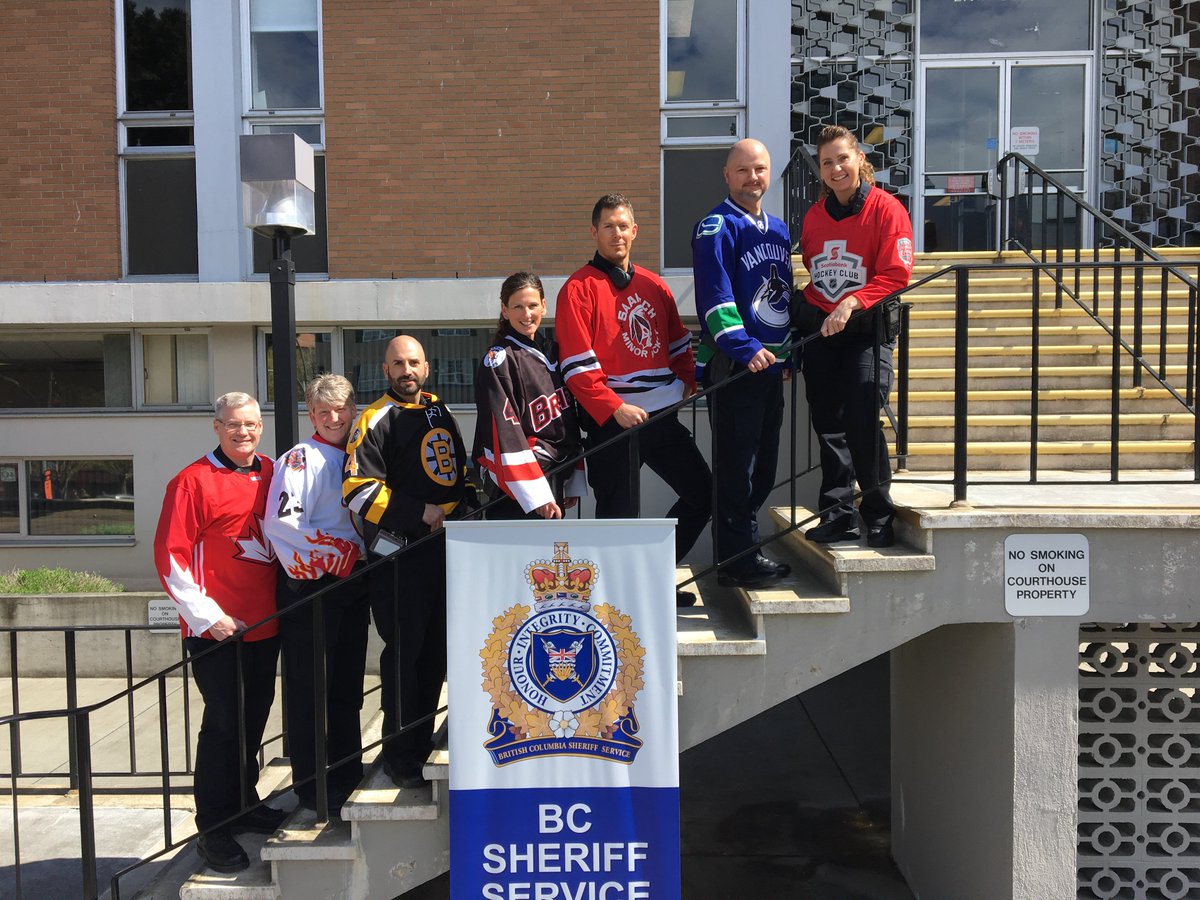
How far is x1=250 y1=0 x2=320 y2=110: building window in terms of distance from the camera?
8547 millimetres

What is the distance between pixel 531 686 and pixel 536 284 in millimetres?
1502

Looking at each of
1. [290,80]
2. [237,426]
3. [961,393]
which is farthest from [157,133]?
[961,393]

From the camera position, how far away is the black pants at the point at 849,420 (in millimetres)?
3627

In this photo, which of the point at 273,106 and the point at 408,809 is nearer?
the point at 408,809

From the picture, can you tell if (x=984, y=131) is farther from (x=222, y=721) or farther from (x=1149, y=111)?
(x=222, y=721)

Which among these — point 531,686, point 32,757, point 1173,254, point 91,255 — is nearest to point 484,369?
point 531,686

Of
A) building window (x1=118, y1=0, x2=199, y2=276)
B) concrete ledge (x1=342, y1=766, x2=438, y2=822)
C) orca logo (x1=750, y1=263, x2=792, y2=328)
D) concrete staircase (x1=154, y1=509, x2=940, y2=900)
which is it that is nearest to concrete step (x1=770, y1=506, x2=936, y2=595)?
concrete staircase (x1=154, y1=509, x2=940, y2=900)

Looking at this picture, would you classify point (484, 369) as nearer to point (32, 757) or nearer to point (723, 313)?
point (723, 313)

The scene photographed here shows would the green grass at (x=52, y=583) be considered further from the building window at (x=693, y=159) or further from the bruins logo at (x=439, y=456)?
the building window at (x=693, y=159)

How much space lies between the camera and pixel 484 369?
3400 mm

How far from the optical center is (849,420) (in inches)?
145

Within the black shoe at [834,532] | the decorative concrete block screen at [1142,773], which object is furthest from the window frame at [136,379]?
the decorative concrete block screen at [1142,773]

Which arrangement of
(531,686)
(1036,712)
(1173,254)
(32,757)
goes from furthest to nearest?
(1173,254) < (32,757) < (1036,712) < (531,686)

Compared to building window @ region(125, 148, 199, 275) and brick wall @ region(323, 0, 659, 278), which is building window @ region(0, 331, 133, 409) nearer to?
building window @ region(125, 148, 199, 275)
